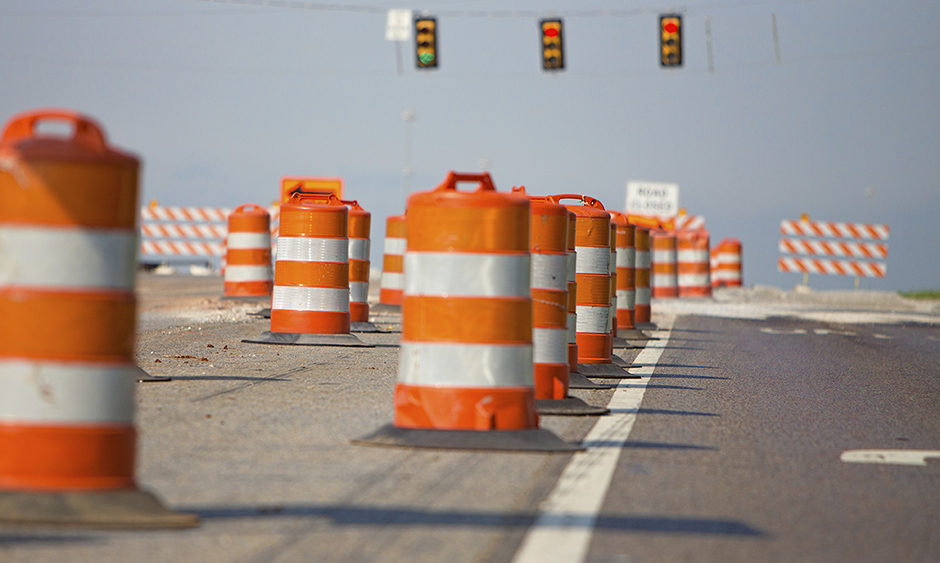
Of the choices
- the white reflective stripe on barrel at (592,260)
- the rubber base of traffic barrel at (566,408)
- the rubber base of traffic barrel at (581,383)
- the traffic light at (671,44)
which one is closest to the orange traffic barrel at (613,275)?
the white reflective stripe on barrel at (592,260)

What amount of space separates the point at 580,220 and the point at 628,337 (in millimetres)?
4722

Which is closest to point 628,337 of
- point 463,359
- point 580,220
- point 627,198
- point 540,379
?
point 580,220

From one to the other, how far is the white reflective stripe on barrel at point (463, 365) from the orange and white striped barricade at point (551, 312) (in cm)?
133

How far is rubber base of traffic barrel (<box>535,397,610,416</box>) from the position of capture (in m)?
7.52

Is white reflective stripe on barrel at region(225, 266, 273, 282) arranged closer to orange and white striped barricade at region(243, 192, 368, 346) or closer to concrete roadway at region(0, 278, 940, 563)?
orange and white striped barricade at region(243, 192, 368, 346)

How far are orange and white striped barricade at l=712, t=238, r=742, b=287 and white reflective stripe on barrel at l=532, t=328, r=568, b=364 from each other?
3053 cm

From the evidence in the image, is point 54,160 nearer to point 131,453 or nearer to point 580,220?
point 131,453

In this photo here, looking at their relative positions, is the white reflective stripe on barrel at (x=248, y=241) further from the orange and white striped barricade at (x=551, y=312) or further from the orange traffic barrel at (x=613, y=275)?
the orange and white striped barricade at (x=551, y=312)

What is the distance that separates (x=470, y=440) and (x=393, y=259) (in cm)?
1299

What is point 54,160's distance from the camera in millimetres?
4352

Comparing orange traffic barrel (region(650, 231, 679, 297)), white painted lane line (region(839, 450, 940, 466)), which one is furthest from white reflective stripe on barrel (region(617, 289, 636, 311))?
orange traffic barrel (region(650, 231, 679, 297))

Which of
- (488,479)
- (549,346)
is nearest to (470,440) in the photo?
(488,479)

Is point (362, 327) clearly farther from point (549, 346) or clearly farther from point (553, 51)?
point (553, 51)

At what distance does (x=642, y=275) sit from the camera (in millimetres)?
16859
